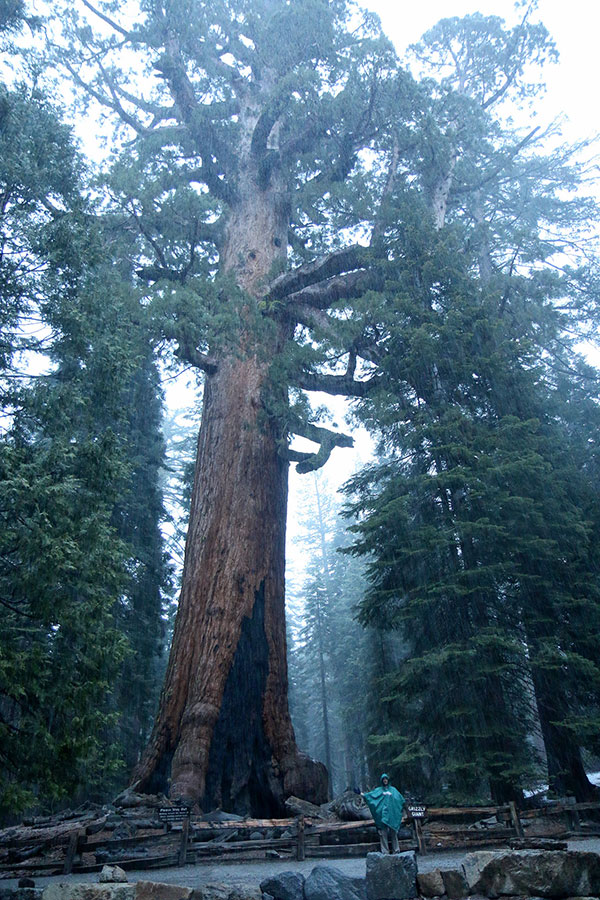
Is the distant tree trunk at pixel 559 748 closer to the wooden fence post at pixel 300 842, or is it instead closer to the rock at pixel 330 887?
the wooden fence post at pixel 300 842

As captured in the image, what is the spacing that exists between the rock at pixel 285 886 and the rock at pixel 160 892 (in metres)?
0.58

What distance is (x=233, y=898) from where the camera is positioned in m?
4.02

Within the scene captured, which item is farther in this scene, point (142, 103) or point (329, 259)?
point (142, 103)

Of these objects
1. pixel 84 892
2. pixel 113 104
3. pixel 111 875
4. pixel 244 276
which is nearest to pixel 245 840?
pixel 111 875

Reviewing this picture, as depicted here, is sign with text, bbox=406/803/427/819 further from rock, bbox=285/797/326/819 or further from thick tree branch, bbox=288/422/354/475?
thick tree branch, bbox=288/422/354/475

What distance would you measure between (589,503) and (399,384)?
338cm

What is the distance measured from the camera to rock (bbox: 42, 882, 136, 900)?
3.82m

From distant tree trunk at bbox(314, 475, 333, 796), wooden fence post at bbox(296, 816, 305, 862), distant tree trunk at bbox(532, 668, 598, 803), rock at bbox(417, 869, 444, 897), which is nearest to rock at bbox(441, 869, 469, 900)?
rock at bbox(417, 869, 444, 897)

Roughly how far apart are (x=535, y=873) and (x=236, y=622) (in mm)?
5234

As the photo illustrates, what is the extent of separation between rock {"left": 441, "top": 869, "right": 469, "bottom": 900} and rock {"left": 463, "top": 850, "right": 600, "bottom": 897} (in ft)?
0.14

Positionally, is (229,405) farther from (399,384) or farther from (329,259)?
(329,259)

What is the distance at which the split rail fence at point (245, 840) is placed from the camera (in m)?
6.10

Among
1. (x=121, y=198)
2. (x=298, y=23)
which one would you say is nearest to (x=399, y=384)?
(x=121, y=198)

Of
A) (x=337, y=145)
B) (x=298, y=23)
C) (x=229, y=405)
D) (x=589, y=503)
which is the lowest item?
(x=589, y=503)
